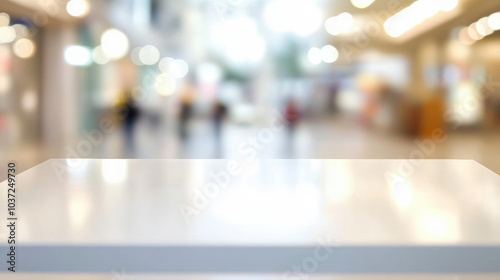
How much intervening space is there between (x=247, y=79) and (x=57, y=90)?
7.71 feet

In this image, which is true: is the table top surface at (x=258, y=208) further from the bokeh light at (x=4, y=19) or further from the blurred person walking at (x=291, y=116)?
the blurred person walking at (x=291, y=116)

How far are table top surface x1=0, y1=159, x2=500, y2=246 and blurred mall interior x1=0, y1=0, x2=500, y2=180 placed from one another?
3228 mm

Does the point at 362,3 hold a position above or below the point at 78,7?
above

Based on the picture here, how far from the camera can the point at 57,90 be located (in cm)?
655

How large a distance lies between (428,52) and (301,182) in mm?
5143

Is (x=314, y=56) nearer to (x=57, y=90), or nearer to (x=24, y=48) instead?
(x=57, y=90)

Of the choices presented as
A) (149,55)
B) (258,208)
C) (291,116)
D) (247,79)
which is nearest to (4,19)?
(149,55)

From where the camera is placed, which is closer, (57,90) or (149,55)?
(57,90)

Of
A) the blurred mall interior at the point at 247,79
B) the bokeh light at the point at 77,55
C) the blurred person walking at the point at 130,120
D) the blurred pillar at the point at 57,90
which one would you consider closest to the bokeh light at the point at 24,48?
the blurred mall interior at the point at 247,79

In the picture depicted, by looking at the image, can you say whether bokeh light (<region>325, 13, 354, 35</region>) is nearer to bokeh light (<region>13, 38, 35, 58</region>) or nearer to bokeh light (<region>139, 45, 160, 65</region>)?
bokeh light (<region>139, 45, 160, 65</region>)

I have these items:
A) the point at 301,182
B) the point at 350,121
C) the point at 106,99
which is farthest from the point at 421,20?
the point at 301,182

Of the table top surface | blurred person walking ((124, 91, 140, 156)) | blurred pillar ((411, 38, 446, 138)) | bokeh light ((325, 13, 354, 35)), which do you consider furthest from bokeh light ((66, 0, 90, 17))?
blurred pillar ((411, 38, 446, 138))

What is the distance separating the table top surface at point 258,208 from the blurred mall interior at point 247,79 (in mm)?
3228

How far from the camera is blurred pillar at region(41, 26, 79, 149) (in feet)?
21.1
